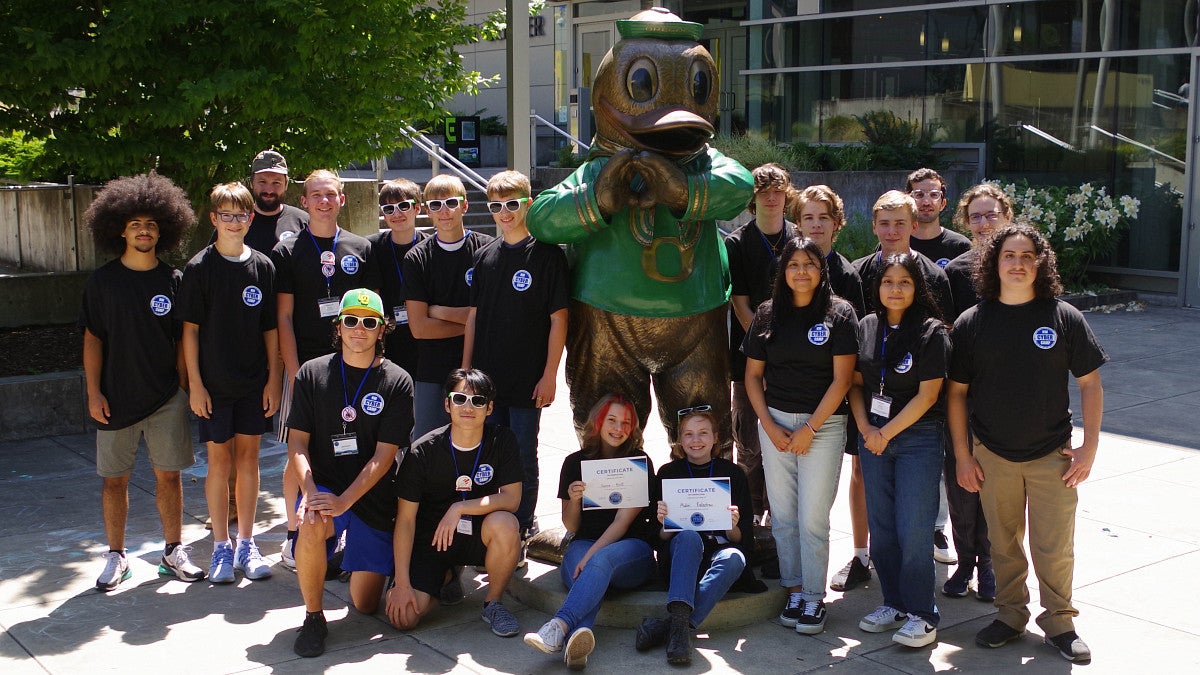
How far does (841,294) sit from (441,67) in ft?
14.6

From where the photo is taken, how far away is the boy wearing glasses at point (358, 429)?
15.1 feet

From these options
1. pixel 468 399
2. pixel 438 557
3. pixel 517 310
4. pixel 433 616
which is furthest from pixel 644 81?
pixel 433 616

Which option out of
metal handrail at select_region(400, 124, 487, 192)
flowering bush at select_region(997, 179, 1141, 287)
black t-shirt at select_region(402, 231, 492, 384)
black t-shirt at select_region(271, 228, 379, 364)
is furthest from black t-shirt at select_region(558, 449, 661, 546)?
flowering bush at select_region(997, 179, 1141, 287)

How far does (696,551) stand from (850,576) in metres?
0.93

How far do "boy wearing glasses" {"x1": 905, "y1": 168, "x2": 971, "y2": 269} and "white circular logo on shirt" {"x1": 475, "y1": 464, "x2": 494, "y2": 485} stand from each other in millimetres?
2285

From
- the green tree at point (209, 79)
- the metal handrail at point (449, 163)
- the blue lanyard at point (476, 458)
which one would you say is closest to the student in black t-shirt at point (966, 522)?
the blue lanyard at point (476, 458)

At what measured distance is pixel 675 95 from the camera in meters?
4.73

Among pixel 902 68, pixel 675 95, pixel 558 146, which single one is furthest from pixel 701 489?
pixel 558 146

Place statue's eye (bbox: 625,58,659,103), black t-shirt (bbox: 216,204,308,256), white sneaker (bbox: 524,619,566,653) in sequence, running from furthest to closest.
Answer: black t-shirt (bbox: 216,204,308,256) → statue's eye (bbox: 625,58,659,103) → white sneaker (bbox: 524,619,566,653)

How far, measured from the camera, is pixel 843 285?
504 centimetres

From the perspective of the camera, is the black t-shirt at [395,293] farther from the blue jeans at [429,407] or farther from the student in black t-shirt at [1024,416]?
the student in black t-shirt at [1024,416]

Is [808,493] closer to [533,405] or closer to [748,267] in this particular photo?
[748,267]

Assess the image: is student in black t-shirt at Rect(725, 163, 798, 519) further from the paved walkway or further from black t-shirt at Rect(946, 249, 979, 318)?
the paved walkway

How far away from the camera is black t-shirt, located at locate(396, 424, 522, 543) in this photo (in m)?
4.59
